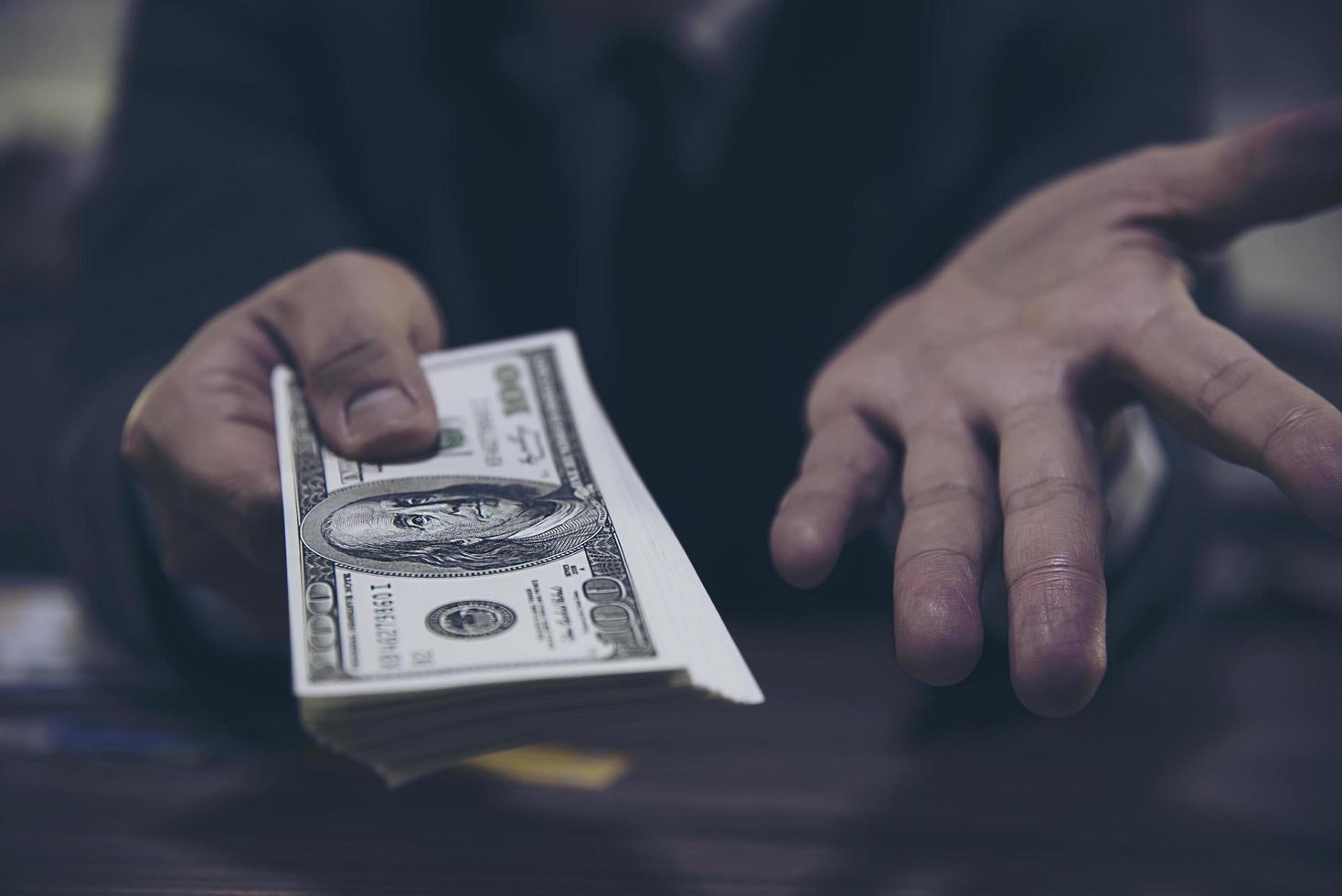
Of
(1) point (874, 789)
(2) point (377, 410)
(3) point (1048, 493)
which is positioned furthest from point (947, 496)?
(2) point (377, 410)

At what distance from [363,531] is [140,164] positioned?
60 centimetres

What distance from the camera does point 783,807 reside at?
0.48m

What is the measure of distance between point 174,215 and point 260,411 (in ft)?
1.36

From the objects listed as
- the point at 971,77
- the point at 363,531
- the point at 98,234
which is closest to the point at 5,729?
the point at 363,531

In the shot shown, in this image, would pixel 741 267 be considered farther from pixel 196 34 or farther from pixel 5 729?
→ pixel 5 729

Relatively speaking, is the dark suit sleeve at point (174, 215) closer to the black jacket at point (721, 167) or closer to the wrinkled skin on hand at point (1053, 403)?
the black jacket at point (721, 167)

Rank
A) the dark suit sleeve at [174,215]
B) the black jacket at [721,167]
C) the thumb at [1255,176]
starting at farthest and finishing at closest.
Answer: the black jacket at [721,167] < the dark suit sleeve at [174,215] < the thumb at [1255,176]

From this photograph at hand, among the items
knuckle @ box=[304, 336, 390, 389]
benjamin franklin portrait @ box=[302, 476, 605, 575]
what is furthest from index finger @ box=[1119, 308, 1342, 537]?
knuckle @ box=[304, 336, 390, 389]

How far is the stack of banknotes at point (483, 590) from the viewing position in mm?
359

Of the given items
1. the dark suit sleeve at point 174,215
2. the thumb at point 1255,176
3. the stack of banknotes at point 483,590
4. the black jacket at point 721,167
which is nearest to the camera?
the stack of banknotes at point 483,590

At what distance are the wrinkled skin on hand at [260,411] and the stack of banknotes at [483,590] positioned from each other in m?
0.02

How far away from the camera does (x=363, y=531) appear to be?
1.52 ft

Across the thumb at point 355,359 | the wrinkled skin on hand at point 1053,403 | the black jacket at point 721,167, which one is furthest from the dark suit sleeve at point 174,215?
the wrinkled skin on hand at point 1053,403

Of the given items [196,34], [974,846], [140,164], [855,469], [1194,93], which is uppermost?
[196,34]
